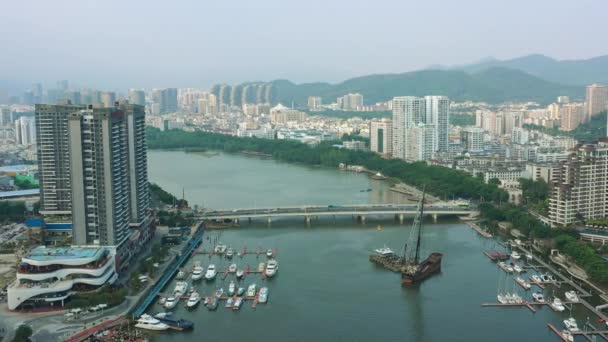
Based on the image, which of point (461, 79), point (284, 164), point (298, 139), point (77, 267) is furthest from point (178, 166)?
point (461, 79)

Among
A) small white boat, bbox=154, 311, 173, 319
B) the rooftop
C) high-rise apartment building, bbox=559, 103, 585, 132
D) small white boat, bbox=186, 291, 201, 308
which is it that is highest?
high-rise apartment building, bbox=559, 103, 585, 132

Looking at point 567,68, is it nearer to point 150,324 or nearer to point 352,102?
point 352,102

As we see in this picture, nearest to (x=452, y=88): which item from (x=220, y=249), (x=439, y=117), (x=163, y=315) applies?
(x=439, y=117)

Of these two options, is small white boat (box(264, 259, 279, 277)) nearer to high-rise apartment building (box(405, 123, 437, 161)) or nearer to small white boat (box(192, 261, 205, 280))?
small white boat (box(192, 261, 205, 280))

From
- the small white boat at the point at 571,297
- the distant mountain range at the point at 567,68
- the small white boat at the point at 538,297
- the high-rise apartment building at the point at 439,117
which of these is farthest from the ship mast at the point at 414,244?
the distant mountain range at the point at 567,68

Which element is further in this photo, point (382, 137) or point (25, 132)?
point (25, 132)

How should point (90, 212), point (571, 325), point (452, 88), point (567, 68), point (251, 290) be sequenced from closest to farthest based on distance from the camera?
1. point (571, 325)
2. point (251, 290)
3. point (90, 212)
4. point (452, 88)
5. point (567, 68)

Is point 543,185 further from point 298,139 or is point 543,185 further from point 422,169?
point 298,139

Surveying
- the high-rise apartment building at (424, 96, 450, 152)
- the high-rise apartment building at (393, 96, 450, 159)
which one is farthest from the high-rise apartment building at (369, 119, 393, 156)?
the high-rise apartment building at (424, 96, 450, 152)
